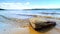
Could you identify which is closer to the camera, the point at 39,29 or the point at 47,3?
the point at 39,29

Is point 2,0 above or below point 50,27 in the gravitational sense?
above

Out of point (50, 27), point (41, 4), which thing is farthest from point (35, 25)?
point (41, 4)

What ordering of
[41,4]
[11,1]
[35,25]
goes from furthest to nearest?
[11,1] → [41,4] → [35,25]

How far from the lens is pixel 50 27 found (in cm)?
358

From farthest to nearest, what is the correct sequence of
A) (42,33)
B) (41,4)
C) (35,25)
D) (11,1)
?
(11,1), (41,4), (35,25), (42,33)

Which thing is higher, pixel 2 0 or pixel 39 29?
pixel 2 0

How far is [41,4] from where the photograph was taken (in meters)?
12.6

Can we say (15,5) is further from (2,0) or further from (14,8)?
(2,0)

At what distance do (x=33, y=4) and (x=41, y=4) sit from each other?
3.51 feet

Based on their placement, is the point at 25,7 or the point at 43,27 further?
the point at 25,7

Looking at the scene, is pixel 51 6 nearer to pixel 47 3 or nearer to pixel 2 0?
pixel 47 3

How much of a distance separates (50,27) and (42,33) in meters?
0.53

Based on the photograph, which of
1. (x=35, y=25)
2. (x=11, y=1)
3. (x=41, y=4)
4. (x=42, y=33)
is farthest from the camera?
(x=11, y=1)

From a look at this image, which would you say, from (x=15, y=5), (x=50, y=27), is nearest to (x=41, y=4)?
(x=15, y=5)
